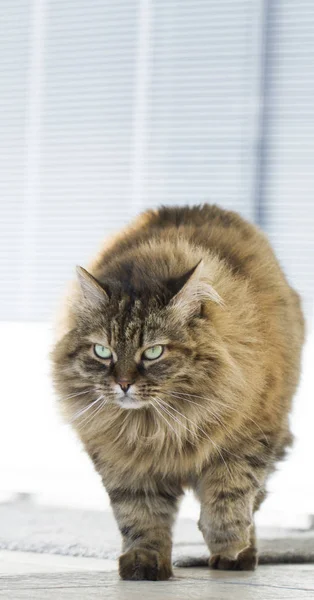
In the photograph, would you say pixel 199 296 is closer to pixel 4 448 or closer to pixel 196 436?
pixel 196 436

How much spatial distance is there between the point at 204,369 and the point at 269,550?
2.38 feet

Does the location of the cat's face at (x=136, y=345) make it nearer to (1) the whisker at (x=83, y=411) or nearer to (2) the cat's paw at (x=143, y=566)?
(1) the whisker at (x=83, y=411)


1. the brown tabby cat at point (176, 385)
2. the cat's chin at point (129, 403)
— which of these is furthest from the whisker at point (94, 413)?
the cat's chin at point (129, 403)

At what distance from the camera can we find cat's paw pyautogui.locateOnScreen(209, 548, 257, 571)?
86.3 inches

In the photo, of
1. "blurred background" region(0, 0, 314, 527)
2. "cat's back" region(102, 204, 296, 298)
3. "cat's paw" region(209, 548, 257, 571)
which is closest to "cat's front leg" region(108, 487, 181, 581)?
"cat's paw" region(209, 548, 257, 571)

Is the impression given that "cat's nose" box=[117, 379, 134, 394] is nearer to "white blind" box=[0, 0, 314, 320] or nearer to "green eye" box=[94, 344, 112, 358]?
"green eye" box=[94, 344, 112, 358]

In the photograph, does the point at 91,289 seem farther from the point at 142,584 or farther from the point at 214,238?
the point at 142,584

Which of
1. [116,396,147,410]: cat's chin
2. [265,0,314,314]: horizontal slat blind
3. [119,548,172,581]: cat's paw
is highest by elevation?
[265,0,314,314]: horizontal slat blind

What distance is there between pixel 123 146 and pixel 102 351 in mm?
2976

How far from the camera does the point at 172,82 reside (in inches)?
186

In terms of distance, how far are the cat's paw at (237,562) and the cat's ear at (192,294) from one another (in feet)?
1.89

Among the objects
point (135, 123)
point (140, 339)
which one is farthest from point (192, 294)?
point (135, 123)

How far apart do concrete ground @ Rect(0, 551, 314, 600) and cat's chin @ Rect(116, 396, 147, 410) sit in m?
0.34

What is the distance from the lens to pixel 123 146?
4.85m
